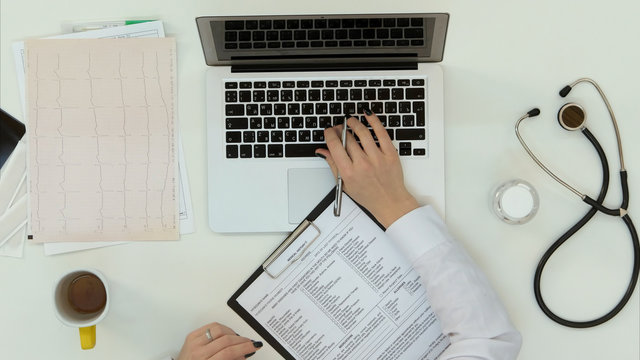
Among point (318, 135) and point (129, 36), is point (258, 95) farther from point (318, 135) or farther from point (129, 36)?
point (129, 36)

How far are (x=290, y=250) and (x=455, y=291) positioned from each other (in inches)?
10.8

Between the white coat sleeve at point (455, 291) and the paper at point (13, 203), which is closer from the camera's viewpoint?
the white coat sleeve at point (455, 291)

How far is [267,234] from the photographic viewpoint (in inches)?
34.1

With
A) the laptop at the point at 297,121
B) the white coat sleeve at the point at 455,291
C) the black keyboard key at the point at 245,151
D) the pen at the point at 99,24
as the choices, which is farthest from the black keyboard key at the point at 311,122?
the pen at the point at 99,24

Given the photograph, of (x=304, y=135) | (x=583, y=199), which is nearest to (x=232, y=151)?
(x=304, y=135)

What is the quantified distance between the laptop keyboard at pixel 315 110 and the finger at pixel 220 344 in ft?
0.98

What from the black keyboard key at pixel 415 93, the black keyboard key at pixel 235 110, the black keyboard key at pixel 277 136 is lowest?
the black keyboard key at pixel 277 136

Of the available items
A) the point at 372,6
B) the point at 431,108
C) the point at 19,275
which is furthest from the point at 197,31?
the point at 19,275

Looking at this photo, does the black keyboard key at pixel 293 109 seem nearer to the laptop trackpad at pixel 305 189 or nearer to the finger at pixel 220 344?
the laptop trackpad at pixel 305 189

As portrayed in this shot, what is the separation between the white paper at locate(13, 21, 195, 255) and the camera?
86cm

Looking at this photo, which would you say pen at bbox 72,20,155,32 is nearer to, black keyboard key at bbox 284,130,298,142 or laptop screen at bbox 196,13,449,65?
laptop screen at bbox 196,13,449,65

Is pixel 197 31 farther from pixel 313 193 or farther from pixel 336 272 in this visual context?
pixel 336 272

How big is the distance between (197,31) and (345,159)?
0.34 m

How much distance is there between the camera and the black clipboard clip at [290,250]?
85 centimetres
